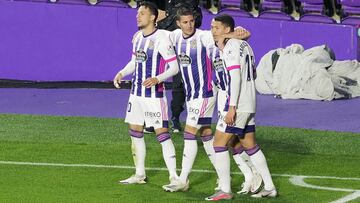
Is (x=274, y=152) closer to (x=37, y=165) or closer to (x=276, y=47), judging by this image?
(x=37, y=165)

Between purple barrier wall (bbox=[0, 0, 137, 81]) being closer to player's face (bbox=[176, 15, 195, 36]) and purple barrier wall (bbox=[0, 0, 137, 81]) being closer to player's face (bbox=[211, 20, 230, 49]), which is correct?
player's face (bbox=[176, 15, 195, 36])

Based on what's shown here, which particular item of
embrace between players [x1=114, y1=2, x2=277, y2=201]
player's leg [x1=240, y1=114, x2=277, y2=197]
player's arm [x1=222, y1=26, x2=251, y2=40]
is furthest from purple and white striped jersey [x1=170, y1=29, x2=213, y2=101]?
player's leg [x1=240, y1=114, x2=277, y2=197]

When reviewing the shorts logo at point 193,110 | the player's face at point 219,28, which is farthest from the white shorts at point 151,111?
the player's face at point 219,28

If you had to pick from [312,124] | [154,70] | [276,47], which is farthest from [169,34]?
[276,47]

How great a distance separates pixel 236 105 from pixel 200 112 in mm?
849

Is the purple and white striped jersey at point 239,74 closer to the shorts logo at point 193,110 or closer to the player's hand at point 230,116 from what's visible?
the player's hand at point 230,116

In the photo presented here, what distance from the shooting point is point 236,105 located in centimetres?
963

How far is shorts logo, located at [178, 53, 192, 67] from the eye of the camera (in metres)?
10.5

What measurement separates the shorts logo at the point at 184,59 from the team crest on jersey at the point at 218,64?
28 centimetres

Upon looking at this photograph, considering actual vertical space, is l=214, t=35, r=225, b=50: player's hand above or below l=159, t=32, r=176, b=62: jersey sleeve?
above

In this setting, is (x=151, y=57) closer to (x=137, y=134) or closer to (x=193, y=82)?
(x=193, y=82)

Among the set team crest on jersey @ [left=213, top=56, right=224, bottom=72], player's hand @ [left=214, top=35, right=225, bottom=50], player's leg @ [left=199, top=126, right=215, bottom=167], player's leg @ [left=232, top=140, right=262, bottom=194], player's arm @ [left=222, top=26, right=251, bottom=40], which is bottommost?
player's leg @ [left=232, top=140, right=262, bottom=194]

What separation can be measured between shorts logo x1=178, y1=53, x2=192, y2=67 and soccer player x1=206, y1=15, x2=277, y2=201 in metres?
0.65

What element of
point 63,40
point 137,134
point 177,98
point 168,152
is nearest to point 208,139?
point 168,152
